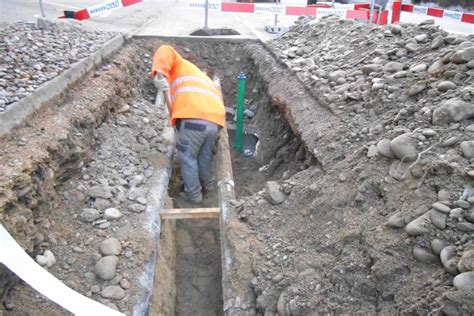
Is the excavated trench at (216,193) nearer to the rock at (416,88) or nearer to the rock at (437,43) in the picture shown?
the rock at (416,88)

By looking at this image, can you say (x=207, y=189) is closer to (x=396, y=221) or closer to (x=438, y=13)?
(x=396, y=221)

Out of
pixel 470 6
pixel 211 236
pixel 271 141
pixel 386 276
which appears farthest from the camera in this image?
pixel 470 6

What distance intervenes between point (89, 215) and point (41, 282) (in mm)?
951

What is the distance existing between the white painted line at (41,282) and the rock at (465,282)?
5.67 feet

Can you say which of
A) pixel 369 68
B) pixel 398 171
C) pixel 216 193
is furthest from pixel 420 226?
pixel 216 193

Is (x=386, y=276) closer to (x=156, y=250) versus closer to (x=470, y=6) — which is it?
(x=156, y=250)

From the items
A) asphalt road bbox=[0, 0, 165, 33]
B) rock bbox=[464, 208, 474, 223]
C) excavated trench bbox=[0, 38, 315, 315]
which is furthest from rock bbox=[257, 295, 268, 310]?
asphalt road bbox=[0, 0, 165, 33]

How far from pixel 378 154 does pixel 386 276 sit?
1007 millimetres

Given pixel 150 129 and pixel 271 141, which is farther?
pixel 271 141

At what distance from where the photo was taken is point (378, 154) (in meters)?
2.72

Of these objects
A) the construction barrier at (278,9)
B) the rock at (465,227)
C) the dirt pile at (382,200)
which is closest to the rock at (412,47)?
the dirt pile at (382,200)

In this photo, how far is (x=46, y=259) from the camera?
8.38 feet

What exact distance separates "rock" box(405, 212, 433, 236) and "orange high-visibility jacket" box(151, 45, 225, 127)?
2.44m

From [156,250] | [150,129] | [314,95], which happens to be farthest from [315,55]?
A: [156,250]
